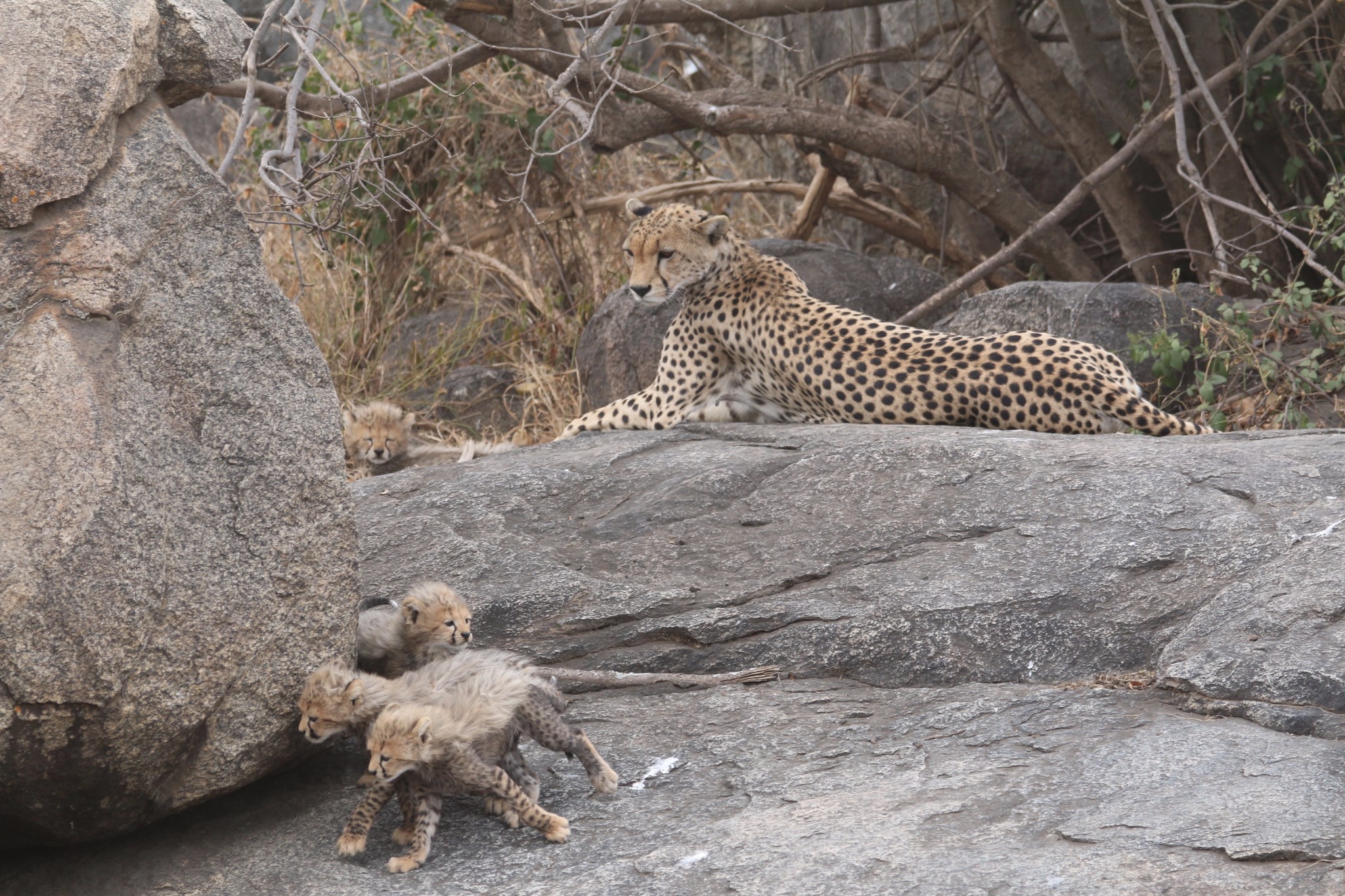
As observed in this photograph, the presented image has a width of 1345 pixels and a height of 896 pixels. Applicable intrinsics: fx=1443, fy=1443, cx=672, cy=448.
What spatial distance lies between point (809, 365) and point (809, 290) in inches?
97.7

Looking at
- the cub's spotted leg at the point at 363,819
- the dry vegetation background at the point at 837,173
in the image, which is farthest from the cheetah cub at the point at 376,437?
the cub's spotted leg at the point at 363,819

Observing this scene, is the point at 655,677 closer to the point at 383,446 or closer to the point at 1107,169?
the point at 383,446

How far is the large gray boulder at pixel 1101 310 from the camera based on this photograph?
7.38 m

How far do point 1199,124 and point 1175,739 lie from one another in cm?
595

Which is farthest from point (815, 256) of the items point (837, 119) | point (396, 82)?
point (396, 82)

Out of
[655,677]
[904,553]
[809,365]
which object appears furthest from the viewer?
[809,365]

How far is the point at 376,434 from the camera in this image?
22.9 ft

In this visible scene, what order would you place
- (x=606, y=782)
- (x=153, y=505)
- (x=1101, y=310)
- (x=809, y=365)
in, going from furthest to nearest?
(x=1101, y=310) < (x=809, y=365) < (x=606, y=782) < (x=153, y=505)

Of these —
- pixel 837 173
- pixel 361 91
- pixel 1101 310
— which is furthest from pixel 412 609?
pixel 837 173

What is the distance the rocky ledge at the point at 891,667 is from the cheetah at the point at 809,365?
1.77 ft

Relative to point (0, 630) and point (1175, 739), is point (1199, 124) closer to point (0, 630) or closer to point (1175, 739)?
point (1175, 739)

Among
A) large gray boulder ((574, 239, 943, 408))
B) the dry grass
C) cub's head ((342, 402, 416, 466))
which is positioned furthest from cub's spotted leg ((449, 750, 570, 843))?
the dry grass

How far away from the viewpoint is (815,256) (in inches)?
338

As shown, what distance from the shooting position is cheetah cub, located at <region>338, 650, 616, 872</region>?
10.7 feet
